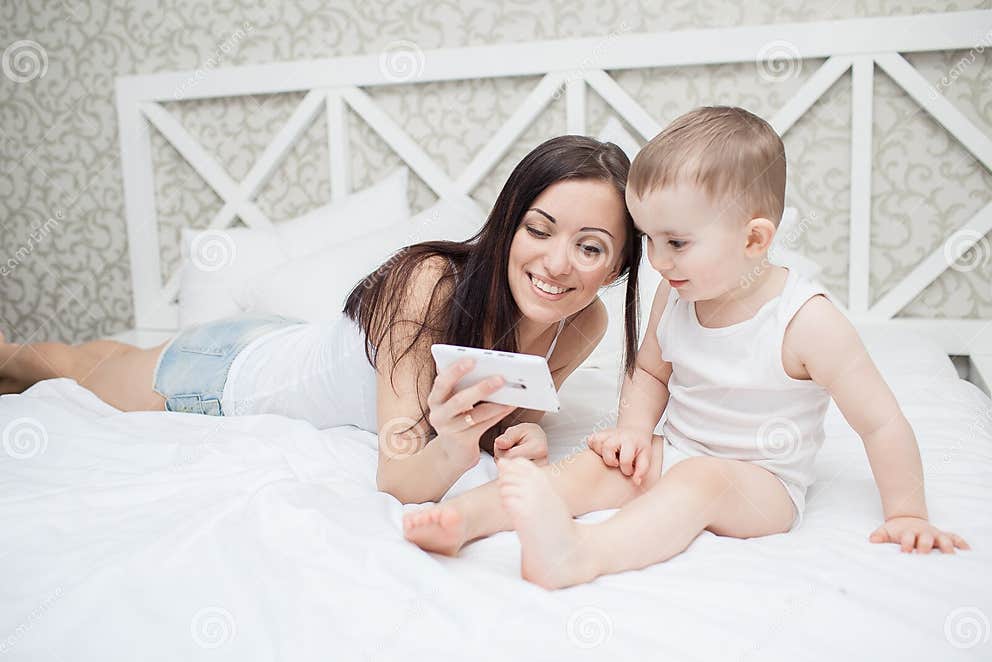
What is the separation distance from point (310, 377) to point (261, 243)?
0.85m

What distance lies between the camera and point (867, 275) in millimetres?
2076

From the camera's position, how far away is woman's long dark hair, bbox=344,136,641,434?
117 centimetres

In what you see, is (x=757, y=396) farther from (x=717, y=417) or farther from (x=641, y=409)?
(x=641, y=409)

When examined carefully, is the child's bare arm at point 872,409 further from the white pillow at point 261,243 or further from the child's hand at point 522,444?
the white pillow at point 261,243

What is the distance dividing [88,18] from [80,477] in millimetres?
1990

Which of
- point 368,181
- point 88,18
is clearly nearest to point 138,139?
point 88,18

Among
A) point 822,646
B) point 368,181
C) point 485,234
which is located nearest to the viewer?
point 822,646

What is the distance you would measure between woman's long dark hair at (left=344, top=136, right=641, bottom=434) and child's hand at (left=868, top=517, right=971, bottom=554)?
43cm

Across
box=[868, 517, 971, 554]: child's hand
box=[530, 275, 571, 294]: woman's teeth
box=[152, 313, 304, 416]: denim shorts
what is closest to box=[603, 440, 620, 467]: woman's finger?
box=[530, 275, 571, 294]: woman's teeth

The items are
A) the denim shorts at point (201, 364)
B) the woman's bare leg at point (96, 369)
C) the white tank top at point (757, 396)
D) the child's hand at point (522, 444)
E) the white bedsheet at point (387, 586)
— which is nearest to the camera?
the white bedsheet at point (387, 586)

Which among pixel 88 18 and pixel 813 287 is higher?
pixel 88 18

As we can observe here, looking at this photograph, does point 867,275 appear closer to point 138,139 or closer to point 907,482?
point 907,482

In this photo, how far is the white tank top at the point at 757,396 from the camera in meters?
1.10

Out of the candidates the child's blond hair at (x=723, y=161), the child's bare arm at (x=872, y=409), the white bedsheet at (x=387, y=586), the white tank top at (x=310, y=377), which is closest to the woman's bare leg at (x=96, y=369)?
the white tank top at (x=310, y=377)
